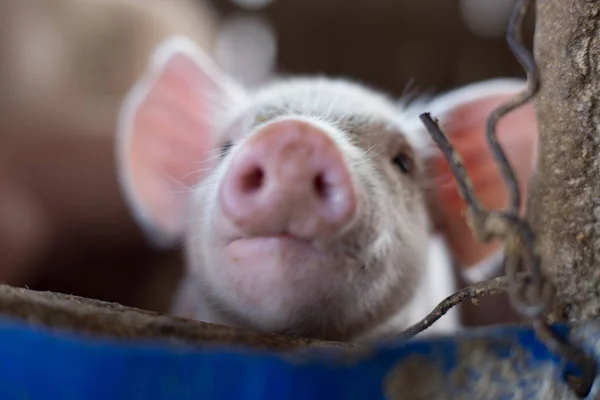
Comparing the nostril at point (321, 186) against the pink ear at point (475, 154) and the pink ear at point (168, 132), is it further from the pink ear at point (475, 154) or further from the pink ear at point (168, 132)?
the pink ear at point (168, 132)

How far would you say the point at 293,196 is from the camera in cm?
78

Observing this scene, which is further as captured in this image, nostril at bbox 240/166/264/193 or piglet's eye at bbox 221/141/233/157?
piglet's eye at bbox 221/141/233/157

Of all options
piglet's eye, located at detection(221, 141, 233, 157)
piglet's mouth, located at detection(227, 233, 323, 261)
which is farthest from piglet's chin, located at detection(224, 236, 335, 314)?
piglet's eye, located at detection(221, 141, 233, 157)

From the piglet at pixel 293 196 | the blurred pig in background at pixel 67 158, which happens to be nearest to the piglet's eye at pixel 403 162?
the piglet at pixel 293 196

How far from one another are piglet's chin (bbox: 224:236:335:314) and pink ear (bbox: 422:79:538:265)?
1.89 feet

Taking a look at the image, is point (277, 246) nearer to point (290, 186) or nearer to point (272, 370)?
point (290, 186)

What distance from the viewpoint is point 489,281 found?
1.98ft

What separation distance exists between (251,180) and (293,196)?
7 cm

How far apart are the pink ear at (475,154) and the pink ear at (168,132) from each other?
0.48 metres

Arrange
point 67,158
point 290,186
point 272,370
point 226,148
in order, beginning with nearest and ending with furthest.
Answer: point 272,370, point 290,186, point 226,148, point 67,158

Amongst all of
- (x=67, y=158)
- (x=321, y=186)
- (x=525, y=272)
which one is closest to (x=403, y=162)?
(x=321, y=186)

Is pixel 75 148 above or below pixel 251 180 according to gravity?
below

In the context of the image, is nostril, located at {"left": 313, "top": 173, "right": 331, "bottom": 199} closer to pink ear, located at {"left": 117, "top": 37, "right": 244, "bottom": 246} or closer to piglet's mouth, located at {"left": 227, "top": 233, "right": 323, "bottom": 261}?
piglet's mouth, located at {"left": 227, "top": 233, "right": 323, "bottom": 261}

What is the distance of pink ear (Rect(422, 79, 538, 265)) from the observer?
4.17 ft
